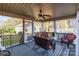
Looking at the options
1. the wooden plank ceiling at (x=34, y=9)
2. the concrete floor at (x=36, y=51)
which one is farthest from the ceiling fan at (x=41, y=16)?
the concrete floor at (x=36, y=51)

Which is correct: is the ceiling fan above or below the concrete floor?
above

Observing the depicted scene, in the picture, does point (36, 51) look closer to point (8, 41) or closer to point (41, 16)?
point (8, 41)

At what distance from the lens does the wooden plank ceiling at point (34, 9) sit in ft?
13.0

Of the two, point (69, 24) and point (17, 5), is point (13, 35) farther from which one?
point (69, 24)

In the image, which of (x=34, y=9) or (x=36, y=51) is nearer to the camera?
(x=34, y=9)

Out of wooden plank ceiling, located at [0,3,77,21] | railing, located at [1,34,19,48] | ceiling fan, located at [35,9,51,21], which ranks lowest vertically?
railing, located at [1,34,19,48]

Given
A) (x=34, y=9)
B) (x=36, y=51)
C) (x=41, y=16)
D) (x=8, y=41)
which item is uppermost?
(x=34, y=9)

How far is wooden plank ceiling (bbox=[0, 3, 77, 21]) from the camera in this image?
3947mm

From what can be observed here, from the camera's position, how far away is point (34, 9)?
3984 millimetres

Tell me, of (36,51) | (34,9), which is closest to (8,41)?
(36,51)

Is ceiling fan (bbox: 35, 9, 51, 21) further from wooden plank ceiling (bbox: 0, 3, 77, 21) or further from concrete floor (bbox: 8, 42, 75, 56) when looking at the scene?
concrete floor (bbox: 8, 42, 75, 56)

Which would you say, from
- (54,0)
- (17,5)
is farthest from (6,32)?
(54,0)

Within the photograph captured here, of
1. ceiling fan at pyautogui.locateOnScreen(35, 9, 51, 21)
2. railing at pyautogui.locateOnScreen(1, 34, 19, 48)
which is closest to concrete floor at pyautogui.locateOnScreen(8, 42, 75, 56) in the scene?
railing at pyautogui.locateOnScreen(1, 34, 19, 48)

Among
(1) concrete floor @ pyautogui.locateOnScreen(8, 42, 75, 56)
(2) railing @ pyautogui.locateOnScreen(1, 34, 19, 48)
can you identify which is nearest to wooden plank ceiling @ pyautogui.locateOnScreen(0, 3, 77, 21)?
(2) railing @ pyautogui.locateOnScreen(1, 34, 19, 48)
